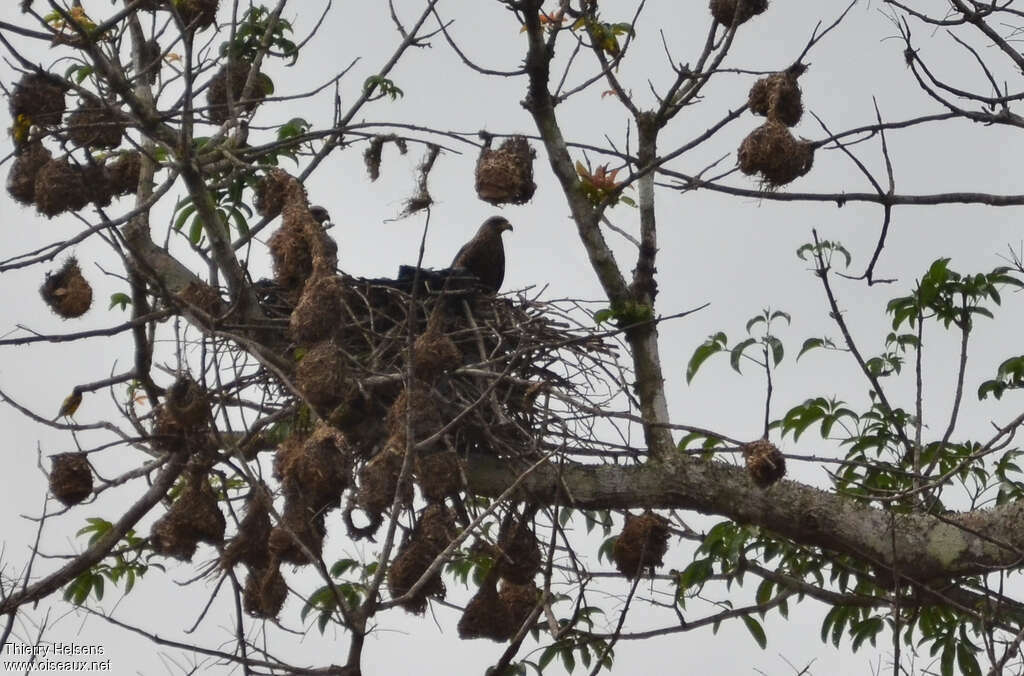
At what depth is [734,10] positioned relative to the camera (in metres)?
6.09

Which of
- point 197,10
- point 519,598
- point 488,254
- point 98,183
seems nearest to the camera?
point 519,598

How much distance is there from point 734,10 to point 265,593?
10.3 feet

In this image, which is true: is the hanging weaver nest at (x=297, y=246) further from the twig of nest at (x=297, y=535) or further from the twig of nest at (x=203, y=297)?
the twig of nest at (x=297, y=535)

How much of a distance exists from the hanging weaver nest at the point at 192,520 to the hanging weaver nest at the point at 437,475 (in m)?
0.82

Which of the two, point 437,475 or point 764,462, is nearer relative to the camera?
point 764,462

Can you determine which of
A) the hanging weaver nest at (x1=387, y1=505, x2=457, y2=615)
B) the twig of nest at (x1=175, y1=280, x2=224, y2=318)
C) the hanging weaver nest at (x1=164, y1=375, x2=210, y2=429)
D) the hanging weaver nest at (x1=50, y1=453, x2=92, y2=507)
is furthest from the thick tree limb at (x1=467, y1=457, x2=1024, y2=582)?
the hanging weaver nest at (x1=50, y1=453, x2=92, y2=507)

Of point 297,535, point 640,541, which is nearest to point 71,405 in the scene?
point 297,535

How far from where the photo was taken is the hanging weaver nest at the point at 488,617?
5.23 m

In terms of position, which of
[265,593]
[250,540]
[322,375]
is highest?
[322,375]

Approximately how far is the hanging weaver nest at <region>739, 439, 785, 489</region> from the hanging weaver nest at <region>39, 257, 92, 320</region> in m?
2.65

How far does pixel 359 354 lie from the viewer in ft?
20.5

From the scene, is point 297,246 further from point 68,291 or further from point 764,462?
point 764,462

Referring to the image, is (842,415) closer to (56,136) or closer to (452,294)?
(452,294)

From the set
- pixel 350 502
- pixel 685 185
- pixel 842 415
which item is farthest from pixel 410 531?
pixel 842 415
